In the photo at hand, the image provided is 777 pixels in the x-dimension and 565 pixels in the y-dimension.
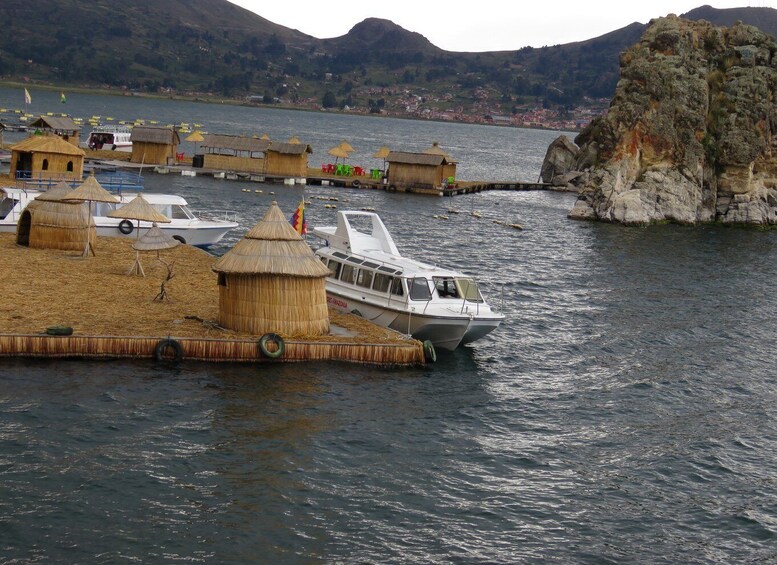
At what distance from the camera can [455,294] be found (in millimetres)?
41781

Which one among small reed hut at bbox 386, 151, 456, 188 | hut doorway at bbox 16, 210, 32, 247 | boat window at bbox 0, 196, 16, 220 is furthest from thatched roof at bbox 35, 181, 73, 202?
small reed hut at bbox 386, 151, 456, 188

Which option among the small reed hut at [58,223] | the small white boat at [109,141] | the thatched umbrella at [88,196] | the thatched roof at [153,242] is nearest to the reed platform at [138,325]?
the thatched roof at [153,242]

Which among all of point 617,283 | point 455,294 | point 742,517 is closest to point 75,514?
point 742,517

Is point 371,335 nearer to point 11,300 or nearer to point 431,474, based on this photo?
point 431,474

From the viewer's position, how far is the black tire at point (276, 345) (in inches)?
1421

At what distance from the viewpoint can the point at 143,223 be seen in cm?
5769

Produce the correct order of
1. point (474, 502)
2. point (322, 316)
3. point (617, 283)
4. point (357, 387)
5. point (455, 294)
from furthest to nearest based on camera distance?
point (617, 283) → point (455, 294) → point (322, 316) → point (357, 387) → point (474, 502)

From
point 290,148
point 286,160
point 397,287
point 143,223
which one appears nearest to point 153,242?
point 397,287

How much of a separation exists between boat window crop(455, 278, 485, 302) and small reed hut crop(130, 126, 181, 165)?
7638 centimetres

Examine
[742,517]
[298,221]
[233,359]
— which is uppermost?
[298,221]

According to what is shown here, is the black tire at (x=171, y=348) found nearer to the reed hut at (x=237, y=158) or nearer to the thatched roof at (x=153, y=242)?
the thatched roof at (x=153, y=242)

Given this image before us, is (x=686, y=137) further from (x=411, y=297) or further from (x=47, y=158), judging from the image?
(x=411, y=297)

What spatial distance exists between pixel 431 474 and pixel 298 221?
21.0 metres

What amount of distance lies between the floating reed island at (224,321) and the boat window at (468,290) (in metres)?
3.89
